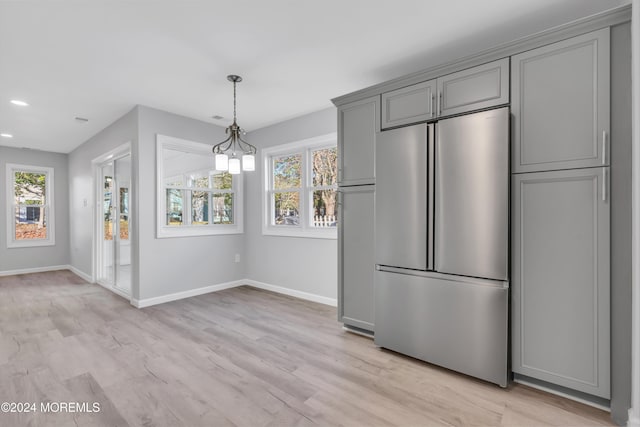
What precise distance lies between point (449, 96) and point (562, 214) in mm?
1173

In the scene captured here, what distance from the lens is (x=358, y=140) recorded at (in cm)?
304

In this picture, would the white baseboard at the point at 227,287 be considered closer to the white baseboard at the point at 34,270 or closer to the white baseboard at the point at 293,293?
the white baseboard at the point at 293,293

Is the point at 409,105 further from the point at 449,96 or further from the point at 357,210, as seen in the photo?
the point at 357,210

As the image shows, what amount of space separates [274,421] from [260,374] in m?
0.57

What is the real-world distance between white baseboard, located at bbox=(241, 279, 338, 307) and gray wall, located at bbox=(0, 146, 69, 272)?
481 cm

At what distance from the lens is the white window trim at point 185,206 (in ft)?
13.5

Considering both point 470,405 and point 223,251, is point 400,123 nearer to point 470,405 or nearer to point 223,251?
point 470,405

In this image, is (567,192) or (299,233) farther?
(299,233)

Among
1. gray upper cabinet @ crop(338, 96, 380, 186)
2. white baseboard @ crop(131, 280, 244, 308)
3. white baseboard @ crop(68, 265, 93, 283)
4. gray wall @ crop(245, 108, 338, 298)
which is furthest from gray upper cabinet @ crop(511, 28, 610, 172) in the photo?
white baseboard @ crop(68, 265, 93, 283)

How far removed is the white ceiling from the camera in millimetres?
2113

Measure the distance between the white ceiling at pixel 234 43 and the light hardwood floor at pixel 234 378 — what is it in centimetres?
261

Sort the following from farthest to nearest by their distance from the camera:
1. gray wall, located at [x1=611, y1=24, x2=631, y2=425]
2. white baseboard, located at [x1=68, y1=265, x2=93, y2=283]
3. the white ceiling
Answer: white baseboard, located at [x1=68, y1=265, x2=93, y2=283]
the white ceiling
gray wall, located at [x1=611, y1=24, x2=631, y2=425]

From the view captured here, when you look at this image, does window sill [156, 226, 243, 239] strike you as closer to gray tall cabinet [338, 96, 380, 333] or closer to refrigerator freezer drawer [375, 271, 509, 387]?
gray tall cabinet [338, 96, 380, 333]

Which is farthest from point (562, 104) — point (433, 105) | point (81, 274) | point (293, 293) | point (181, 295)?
point (81, 274)
